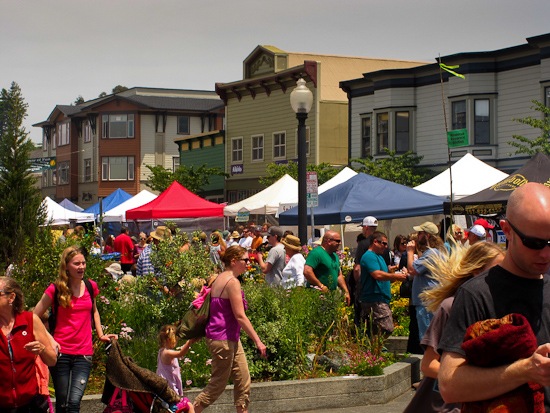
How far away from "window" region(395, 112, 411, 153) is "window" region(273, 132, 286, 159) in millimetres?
10404

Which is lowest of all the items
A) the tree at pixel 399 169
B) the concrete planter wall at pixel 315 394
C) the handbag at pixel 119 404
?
the concrete planter wall at pixel 315 394

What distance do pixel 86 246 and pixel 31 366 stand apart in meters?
4.67

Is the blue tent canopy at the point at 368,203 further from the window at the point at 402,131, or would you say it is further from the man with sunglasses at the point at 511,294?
the man with sunglasses at the point at 511,294

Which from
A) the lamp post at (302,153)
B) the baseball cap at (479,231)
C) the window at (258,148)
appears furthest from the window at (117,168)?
the baseball cap at (479,231)

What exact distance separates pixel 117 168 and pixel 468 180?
54257 mm

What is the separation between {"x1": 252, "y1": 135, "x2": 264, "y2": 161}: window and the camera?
52.2 metres

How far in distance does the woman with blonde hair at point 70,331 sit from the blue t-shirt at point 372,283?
15.3 feet

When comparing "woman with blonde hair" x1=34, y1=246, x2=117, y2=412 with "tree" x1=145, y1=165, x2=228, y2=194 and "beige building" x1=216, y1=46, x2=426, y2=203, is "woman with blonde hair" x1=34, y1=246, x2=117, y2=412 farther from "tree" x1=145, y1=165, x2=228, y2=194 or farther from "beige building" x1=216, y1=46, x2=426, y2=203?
"tree" x1=145, y1=165, x2=228, y2=194

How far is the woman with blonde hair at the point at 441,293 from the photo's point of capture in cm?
433

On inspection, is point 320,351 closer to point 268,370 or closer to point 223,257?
point 268,370

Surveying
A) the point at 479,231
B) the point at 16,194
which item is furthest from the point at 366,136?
the point at 16,194

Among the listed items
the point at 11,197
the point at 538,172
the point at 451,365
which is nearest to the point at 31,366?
the point at 451,365

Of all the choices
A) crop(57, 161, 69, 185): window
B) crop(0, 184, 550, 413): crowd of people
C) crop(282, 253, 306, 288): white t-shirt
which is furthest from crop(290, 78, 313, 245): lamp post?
crop(57, 161, 69, 185): window

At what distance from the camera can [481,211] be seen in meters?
18.1
